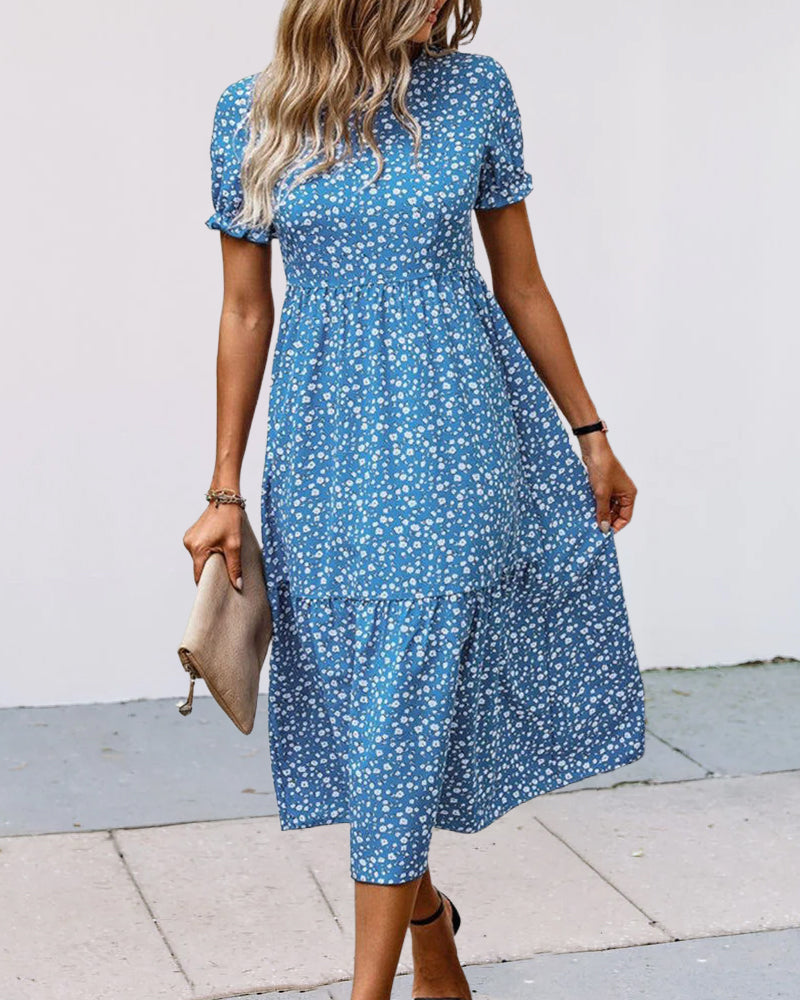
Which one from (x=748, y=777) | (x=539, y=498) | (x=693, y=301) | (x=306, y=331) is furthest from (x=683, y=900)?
(x=693, y=301)

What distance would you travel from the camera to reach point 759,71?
5.11 meters

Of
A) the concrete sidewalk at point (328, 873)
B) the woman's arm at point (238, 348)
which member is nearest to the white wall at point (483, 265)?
the concrete sidewalk at point (328, 873)

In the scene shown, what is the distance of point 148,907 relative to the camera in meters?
3.62

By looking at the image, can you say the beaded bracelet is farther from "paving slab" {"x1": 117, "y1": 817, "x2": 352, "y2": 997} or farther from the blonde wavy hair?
"paving slab" {"x1": 117, "y1": 817, "x2": 352, "y2": 997}

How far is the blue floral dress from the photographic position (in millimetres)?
2732

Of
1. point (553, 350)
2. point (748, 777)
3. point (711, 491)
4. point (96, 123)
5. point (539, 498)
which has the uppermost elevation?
point (96, 123)

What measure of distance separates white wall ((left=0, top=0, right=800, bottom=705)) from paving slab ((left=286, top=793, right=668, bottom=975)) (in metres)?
1.34

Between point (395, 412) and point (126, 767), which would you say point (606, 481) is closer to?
point (395, 412)

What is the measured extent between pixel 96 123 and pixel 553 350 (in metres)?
2.30

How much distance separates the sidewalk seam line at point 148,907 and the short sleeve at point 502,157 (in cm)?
171

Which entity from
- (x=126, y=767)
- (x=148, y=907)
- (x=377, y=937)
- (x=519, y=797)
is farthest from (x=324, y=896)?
(x=126, y=767)

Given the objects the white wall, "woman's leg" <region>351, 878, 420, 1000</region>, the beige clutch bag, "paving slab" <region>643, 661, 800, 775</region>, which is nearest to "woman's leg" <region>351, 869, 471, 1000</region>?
"woman's leg" <region>351, 878, 420, 1000</region>

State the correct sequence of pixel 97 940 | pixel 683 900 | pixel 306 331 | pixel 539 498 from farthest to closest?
1. pixel 683 900
2. pixel 97 940
3. pixel 539 498
4. pixel 306 331

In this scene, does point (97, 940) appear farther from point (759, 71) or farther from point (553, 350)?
point (759, 71)
